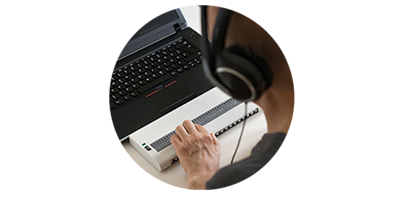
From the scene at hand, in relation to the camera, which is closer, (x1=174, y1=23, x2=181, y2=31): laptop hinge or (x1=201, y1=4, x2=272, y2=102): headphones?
(x1=201, y1=4, x2=272, y2=102): headphones

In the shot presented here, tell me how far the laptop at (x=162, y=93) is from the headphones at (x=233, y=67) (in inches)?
1.6

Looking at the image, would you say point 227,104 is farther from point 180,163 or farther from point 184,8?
point 184,8

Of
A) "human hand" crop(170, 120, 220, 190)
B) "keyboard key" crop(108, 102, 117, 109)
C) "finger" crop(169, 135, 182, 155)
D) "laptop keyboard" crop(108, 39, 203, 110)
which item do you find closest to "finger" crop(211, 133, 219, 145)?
"human hand" crop(170, 120, 220, 190)

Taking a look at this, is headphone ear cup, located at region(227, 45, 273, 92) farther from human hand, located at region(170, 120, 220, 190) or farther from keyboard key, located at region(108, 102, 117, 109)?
keyboard key, located at region(108, 102, 117, 109)

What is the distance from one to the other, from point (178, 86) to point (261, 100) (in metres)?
0.30

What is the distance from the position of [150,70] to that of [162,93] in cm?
10

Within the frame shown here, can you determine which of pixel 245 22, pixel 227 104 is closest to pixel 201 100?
pixel 227 104

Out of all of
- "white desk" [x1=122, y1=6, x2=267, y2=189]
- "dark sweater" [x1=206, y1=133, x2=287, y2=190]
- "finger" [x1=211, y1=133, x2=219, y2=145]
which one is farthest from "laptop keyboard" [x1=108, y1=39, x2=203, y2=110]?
"dark sweater" [x1=206, y1=133, x2=287, y2=190]

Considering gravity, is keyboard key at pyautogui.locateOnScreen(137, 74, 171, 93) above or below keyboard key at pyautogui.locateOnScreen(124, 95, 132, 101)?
above

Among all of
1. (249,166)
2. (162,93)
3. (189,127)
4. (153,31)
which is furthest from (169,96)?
(249,166)

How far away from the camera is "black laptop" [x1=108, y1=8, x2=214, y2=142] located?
135cm

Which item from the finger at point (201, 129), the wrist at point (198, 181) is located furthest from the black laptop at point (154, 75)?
the wrist at point (198, 181)

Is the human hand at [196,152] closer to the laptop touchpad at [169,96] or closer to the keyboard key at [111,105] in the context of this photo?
the laptop touchpad at [169,96]

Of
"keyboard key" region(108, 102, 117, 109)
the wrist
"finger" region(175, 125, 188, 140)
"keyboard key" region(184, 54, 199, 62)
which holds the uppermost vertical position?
"keyboard key" region(184, 54, 199, 62)
